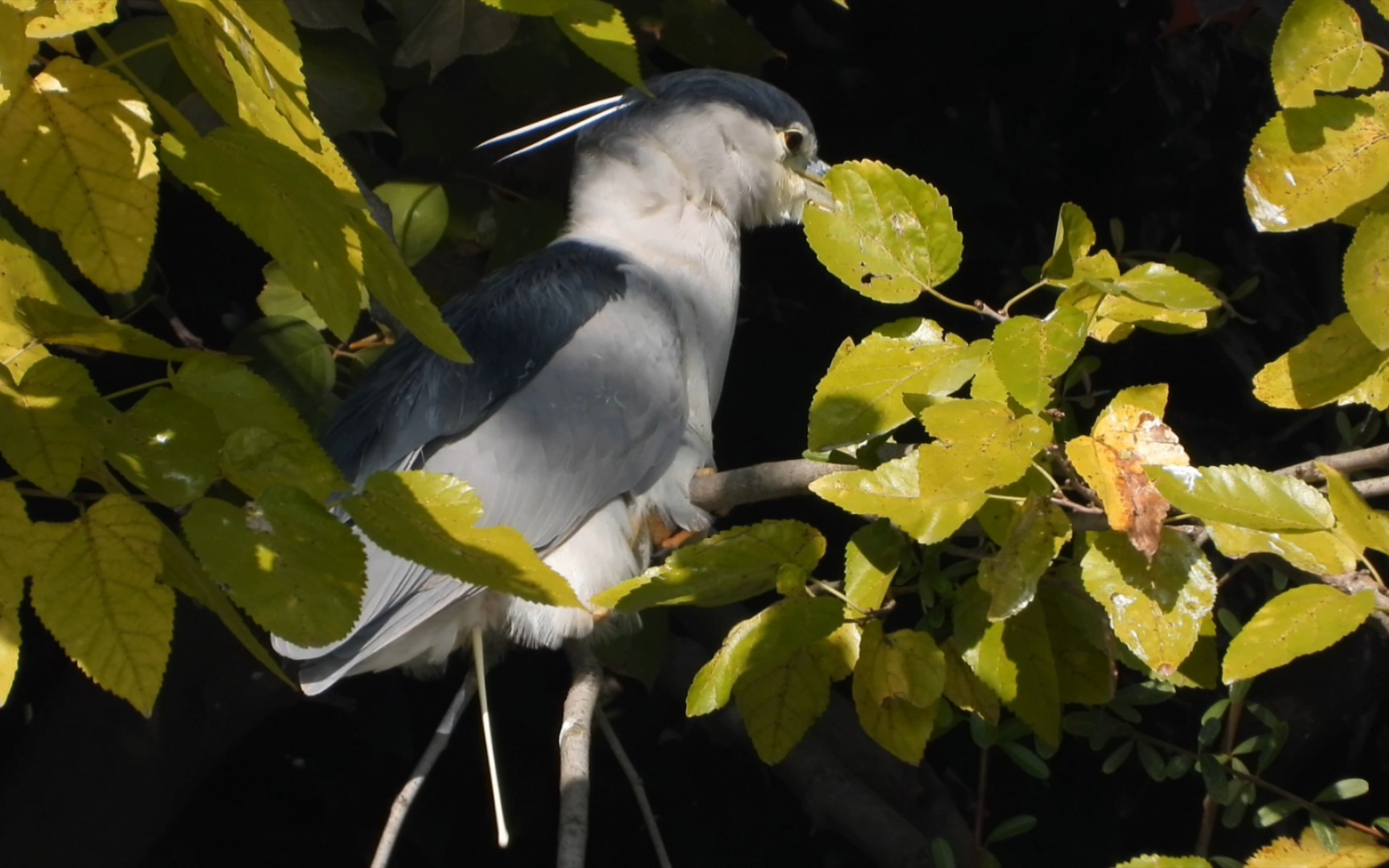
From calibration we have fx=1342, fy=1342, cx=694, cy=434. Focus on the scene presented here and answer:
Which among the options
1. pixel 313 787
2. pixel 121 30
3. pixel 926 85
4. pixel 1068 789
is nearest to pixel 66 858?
pixel 313 787

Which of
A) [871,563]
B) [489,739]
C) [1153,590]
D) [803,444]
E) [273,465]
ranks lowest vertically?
[803,444]

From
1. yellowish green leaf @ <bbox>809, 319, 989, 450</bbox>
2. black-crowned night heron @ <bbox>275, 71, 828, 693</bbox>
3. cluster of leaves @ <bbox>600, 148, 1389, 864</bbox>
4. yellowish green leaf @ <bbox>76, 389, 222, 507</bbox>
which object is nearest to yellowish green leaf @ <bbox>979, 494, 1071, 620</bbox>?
→ cluster of leaves @ <bbox>600, 148, 1389, 864</bbox>

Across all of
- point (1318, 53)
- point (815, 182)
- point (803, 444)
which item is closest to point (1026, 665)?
point (1318, 53)

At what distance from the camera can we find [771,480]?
1553 millimetres

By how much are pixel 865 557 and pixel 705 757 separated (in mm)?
1268

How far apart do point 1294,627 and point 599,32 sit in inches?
23.5

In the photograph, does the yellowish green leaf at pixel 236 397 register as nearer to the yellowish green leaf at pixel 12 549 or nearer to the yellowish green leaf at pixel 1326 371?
the yellowish green leaf at pixel 12 549

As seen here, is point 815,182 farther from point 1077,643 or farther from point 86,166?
point 86,166

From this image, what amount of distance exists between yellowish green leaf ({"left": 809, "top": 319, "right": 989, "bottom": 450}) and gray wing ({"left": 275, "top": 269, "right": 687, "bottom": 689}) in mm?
887

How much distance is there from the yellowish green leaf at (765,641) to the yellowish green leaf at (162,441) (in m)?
0.51

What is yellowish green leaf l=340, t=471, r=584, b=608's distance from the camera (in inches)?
29.4

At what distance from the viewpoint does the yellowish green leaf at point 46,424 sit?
2.53 ft

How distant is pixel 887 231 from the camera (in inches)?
45.1

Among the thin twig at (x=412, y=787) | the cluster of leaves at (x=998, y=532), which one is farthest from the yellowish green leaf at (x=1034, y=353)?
the thin twig at (x=412, y=787)
